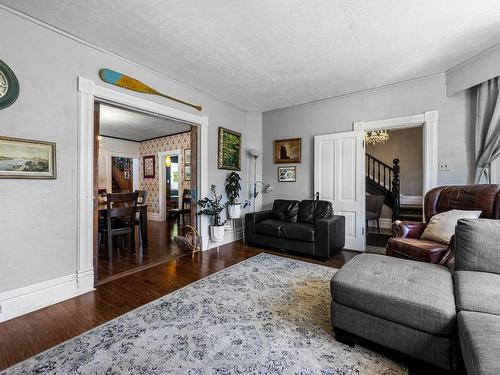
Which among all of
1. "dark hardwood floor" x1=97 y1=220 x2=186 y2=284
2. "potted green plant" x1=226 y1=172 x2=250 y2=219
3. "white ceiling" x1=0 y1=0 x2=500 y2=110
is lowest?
"dark hardwood floor" x1=97 y1=220 x2=186 y2=284

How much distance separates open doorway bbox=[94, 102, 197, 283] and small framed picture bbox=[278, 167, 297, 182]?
182 centimetres

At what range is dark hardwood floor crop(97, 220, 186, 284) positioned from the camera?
115 inches

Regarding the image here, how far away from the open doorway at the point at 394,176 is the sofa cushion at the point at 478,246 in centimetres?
362

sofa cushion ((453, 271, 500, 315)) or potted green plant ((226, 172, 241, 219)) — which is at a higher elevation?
potted green plant ((226, 172, 241, 219))

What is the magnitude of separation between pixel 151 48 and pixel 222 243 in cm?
321

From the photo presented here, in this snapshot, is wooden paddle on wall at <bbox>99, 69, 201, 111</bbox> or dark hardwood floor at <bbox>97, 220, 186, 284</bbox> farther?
dark hardwood floor at <bbox>97, 220, 186, 284</bbox>

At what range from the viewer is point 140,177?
734 cm

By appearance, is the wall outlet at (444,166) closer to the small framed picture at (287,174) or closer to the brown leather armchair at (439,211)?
the brown leather armchair at (439,211)

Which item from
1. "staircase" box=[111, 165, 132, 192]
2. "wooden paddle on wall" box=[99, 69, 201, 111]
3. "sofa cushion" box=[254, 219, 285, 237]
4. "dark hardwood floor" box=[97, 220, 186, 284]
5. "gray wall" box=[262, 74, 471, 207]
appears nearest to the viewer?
"wooden paddle on wall" box=[99, 69, 201, 111]

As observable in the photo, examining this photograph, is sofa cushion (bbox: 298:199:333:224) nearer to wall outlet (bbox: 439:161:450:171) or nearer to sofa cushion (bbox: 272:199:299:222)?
sofa cushion (bbox: 272:199:299:222)

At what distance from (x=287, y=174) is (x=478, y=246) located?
3.25 meters

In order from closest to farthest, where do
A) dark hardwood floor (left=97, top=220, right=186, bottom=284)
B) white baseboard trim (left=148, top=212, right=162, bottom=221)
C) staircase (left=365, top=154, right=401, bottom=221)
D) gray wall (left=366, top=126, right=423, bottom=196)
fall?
dark hardwood floor (left=97, top=220, right=186, bottom=284), staircase (left=365, top=154, right=401, bottom=221), gray wall (left=366, top=126, right=423, bottom=196), white baseboard trim (left=148, top=212, right=162, bottom=221)

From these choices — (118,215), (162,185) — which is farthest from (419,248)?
(162,185)

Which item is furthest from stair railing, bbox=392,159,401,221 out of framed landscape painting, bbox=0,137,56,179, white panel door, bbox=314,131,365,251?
framed landscape painting, bbox=0,137,56,179
